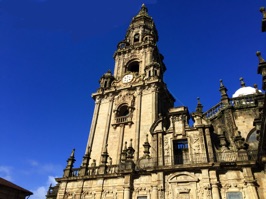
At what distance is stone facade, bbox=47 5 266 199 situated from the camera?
17267 millimetres

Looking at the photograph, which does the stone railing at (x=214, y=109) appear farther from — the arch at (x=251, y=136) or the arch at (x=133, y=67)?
the arch at (x=133, y=67)

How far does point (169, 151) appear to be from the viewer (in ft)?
67.0

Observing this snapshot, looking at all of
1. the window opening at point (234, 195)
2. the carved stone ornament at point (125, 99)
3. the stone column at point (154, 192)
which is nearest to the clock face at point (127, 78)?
the carved stone ornament at point (125, 99)

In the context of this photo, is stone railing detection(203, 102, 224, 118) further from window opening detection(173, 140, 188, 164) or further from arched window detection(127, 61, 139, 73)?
arched window detection(127, 61, 139, 73)

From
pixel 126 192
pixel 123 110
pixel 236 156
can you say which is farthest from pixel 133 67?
pixel 236 156

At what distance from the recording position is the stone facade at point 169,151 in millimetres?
17267

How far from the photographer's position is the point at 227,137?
69.9 feet

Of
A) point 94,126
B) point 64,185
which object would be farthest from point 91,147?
point 64,185

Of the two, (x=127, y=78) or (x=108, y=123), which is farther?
(x=127, y=78)

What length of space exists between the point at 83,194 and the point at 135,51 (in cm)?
2359

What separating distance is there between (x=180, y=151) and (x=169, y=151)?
3.71 feet

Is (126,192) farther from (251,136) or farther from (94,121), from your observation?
(94,121)

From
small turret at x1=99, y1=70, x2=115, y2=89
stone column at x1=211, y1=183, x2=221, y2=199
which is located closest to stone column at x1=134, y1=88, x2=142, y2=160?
small turret at x1=99, y1=70, x2=115, y2=89

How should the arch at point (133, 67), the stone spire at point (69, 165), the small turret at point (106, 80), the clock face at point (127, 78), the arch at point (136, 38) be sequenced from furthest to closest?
the arch at point (136, 38), the arch at point (133, 67), the small turret at point (106, 80), the clock face at point (127, 78), the stone spire at point (69, 165)
